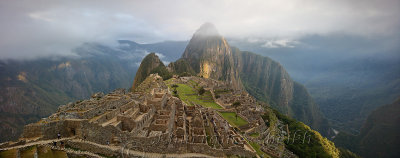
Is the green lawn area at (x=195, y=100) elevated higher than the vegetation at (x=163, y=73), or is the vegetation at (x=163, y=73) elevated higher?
the vegetation at (x=163, y=73)

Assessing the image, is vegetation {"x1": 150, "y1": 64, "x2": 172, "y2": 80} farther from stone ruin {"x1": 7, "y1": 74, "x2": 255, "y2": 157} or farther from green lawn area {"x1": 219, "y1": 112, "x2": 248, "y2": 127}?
stone ruin {"x1": 7, "y1": 74, "x2": 255, "y2": 157}

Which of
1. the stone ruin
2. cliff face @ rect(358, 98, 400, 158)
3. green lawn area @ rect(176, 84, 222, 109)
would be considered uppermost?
the stone ruin

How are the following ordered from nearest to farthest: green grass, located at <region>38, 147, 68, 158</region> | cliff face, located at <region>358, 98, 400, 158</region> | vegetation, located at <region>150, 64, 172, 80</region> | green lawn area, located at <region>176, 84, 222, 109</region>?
green grass, located at <region>38, 147, 68, 158</region> < green lawn area, located at <region>176, 84, 222, 109</region> < vegetation, located at <region>150, 64, 172, 80</region> < cliff face, located at <region>358, 98, 400, 158</region>

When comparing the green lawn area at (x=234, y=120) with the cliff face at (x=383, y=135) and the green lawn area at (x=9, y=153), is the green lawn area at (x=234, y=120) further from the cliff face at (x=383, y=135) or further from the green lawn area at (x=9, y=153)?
the cliff face at (x=383, y=135)

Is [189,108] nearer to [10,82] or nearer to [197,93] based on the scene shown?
[197,93]

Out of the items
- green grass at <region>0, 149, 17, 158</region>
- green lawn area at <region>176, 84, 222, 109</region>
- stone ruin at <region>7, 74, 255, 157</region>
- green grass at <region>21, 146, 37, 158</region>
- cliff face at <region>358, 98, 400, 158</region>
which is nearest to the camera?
green grass at <region>0, 149, 17, 158</region>

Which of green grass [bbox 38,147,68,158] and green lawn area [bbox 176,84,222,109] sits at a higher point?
green grass [bbox 38,147,68,158]

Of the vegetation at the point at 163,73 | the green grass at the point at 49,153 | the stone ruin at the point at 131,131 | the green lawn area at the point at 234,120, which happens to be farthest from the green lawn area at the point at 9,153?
the vegetation at the point at 163,73

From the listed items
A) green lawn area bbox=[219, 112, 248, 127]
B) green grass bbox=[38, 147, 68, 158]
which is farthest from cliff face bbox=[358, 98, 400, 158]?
green grass bbox=[38, 147, 68, 158]

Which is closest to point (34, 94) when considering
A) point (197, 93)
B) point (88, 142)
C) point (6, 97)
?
point (6, 97)

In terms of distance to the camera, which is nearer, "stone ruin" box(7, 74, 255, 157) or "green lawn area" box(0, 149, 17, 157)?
"green lawn area" box(0, 149, 17, 157)
